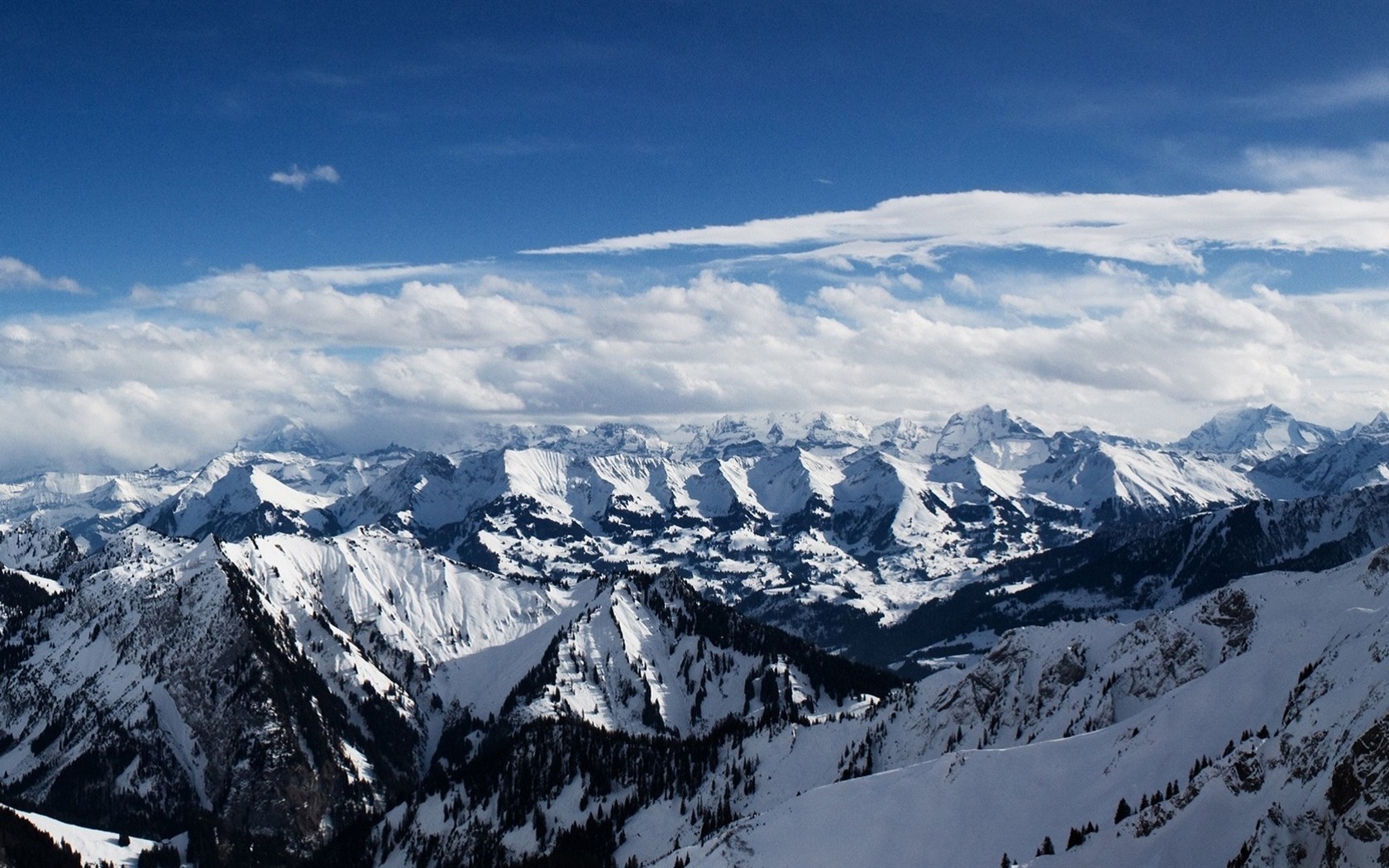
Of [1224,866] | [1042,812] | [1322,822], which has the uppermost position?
[1322,822]

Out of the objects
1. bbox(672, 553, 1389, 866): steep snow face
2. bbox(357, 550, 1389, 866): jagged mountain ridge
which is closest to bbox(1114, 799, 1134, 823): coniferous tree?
bbox(357, 550, 1389, 866): jagged mountain ridge

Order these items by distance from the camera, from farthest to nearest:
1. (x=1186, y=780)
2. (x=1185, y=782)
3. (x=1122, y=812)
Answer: (x=1186, y=780), (x=1185, y=782), (x=1122, y=812)

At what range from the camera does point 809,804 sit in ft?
534

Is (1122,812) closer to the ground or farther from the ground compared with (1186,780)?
farther from the ground

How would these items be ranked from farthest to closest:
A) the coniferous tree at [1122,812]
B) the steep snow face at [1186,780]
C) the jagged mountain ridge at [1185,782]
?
the coniferous tree at [1122,812] → the jagged mountain ridge at [1185,782] → the steep snow face at [1186,780]

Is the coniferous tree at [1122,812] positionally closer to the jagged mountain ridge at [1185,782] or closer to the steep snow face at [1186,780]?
the jagged mountain ridge at [1185,782]

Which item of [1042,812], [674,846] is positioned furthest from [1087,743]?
[674,846]

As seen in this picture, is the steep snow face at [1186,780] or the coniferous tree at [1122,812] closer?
the steep snow face at [1186,780]

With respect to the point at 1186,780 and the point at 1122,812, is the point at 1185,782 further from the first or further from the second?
the point at 1122,812

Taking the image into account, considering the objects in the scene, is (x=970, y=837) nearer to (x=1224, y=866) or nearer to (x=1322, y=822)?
(x=1224, y=866)

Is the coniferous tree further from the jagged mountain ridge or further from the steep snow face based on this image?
the steep snow face

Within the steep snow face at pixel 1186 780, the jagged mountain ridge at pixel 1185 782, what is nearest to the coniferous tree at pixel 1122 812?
the jagged mountain ridge at pixel 1185 782

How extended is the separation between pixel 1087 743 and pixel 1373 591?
63.5 m

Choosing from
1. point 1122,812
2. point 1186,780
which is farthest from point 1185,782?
point 1122,812
